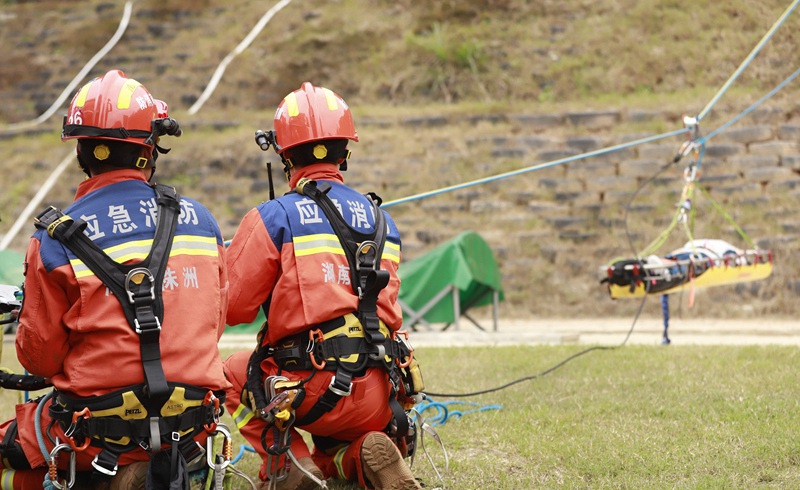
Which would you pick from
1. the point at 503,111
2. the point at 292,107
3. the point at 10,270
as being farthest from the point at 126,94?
the point at 503,111

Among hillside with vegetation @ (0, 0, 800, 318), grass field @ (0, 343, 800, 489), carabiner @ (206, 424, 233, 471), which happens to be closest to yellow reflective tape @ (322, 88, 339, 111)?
carabiner @ (206, 424, 233, 471)

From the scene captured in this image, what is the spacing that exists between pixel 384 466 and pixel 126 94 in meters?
2.00

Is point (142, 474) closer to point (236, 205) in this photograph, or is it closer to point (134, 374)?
point (134, 374)

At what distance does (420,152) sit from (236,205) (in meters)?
2.94

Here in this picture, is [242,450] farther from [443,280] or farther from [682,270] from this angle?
[443,280]

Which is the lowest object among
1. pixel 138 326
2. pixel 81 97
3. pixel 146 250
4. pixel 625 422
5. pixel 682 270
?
pixel 625 422

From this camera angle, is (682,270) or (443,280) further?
(443,280)

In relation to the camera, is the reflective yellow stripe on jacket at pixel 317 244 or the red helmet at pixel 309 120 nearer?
the reflective yellow stripe on jacket at pixel 317 244

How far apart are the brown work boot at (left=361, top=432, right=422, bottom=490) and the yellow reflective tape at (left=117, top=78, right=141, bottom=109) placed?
1845 millimetres

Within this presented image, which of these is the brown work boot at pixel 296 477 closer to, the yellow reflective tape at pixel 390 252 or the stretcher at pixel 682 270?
the yellow reflective tape at pixel 390 252

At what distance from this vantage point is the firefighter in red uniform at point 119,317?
4.03 m

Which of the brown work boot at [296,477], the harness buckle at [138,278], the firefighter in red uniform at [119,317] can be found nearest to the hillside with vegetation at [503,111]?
the brown work boot at [296,477]

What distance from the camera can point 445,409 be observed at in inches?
258

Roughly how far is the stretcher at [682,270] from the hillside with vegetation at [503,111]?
109 inches
